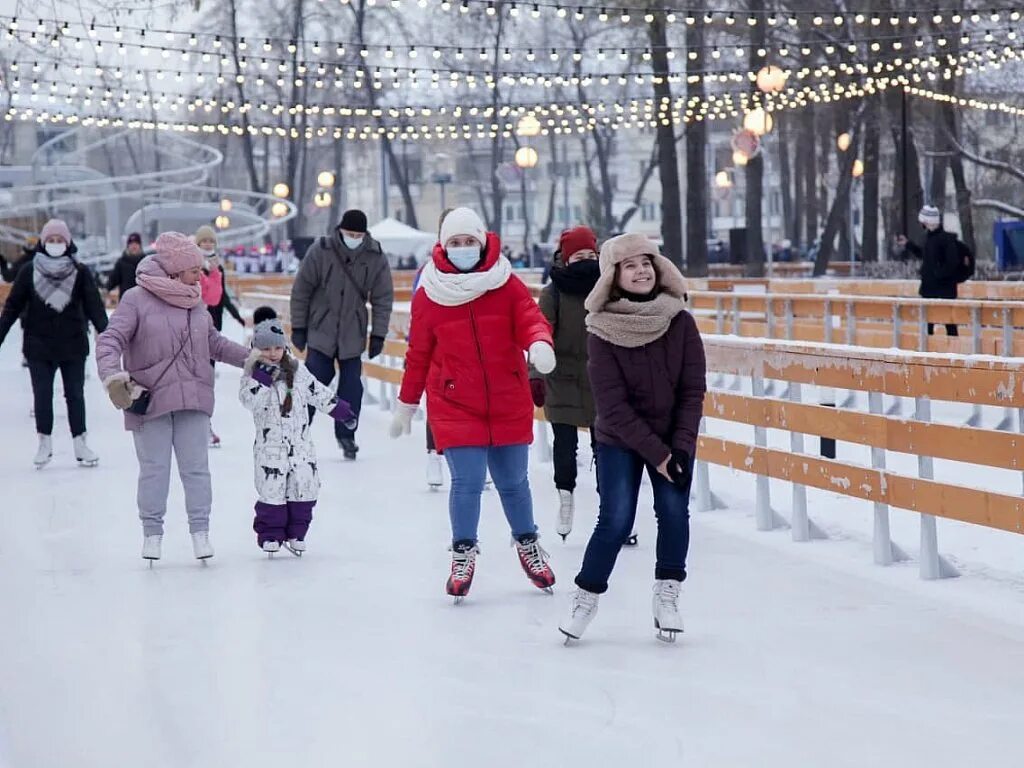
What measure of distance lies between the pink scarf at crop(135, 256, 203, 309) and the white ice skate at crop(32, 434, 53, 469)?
15.3 feet

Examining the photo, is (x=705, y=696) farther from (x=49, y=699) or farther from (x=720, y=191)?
(x=720, y=191)

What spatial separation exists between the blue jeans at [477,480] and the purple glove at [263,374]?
60.3 inches

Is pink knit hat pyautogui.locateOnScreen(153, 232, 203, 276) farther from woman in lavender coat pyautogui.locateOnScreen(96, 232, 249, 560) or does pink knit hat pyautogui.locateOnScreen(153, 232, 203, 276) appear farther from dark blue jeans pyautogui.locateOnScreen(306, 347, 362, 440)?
dark blue jeans pyautogui.locateOnScreen(306, 347, 362, 440)

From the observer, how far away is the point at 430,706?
18.2 ft

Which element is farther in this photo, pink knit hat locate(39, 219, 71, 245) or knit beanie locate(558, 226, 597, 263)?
pink knit hat locate(39, 219, 71, 245)

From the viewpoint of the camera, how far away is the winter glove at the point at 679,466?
6.26 meters

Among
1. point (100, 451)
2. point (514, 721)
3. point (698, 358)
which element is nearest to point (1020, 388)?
point (698, 358)

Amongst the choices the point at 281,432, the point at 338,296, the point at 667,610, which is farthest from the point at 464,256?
the point at 338,296

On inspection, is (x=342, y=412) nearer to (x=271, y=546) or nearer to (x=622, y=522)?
(x=271, y=546)

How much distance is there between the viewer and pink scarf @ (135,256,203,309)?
329 inches

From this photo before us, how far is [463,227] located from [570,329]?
1662 millimetres

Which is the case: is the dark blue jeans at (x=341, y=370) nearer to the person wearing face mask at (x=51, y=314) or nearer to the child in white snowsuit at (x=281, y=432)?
the person wearing face mask at (x=51, y=314)

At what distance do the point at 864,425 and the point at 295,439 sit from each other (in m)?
2.57

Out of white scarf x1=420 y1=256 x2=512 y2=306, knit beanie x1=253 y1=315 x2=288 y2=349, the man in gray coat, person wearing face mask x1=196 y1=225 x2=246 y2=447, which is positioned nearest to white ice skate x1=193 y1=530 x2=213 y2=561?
knit beanie x1=253 y1=315 x2=288 y2=349
